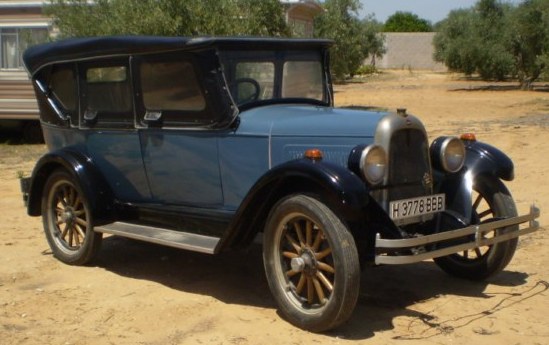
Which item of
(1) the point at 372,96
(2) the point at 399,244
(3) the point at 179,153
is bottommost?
(1) the point at 372,96

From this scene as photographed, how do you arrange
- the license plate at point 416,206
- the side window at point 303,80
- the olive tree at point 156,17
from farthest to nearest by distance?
the olive tree at point 156,17, the side window at point 303,80, the license plate at point 416,206

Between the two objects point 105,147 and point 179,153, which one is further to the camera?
point 105,147

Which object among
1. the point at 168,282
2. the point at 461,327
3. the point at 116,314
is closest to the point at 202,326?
the point at 116,314

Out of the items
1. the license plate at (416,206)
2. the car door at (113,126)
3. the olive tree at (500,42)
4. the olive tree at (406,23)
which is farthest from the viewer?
the olive tree at (406,23)

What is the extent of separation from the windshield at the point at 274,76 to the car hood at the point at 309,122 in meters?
0.20

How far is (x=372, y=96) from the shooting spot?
28.6 metres

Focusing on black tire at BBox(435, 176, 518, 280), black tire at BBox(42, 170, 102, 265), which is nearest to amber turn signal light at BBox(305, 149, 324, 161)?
black tire at BBox(435, 176, 518, 280)

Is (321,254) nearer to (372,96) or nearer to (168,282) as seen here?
(168,282)

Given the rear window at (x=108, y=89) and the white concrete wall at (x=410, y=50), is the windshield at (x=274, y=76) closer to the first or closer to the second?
the rear window at (x=108, y=89)

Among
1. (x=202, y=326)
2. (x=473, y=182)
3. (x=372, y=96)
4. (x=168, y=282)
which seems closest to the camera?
(x=202, y=326)

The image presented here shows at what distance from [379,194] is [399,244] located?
1.79 ft

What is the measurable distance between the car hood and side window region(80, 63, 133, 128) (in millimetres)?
1172

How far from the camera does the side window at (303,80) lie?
20.9ft

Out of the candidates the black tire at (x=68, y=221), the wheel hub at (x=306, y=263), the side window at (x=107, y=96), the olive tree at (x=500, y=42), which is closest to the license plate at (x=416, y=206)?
the wheel hub at (x=306, y=263)
